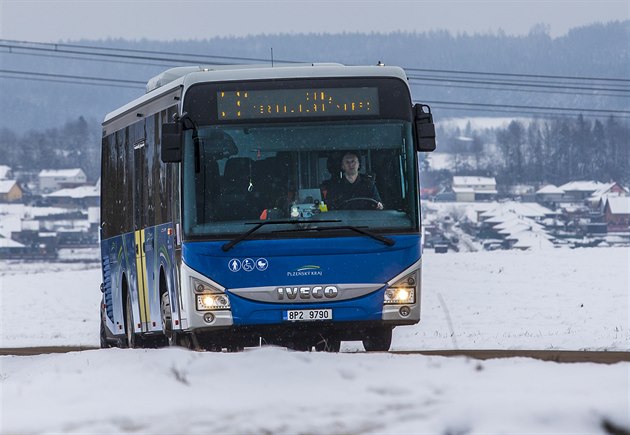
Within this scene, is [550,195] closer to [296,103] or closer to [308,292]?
[296,103]

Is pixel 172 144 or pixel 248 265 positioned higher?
pixel 172 144

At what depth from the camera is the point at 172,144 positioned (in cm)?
1623

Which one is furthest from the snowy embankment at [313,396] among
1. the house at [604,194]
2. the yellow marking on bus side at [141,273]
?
the house at [604,194]

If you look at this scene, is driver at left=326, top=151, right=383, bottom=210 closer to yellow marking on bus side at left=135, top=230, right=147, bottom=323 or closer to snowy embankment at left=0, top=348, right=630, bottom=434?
yellow marking on bus side at left=135, top=230, right=147, bottom=323

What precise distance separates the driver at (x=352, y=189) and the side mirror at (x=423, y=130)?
0.66 metres

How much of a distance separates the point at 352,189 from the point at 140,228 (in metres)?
4.32

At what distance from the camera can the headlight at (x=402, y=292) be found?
16.4 metres

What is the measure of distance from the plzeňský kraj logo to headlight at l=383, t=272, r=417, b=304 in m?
0.72

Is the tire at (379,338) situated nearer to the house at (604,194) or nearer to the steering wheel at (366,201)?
the steering wheel at (366,201)

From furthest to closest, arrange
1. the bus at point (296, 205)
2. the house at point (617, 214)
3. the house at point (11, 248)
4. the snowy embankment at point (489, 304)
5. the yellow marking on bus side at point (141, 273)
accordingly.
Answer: the house at point (617, 214) < the house at point (11, 248) < the snowy embankment at point (489, 304) < the yellow marking on bus side at point (141, 273) < the bus at point (296, 205)

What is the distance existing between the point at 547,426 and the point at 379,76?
887 cm

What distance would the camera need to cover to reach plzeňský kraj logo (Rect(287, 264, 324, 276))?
1631 cm

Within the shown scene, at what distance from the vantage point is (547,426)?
8219 mm

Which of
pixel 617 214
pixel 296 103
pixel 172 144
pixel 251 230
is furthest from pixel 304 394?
pixel 617 214
